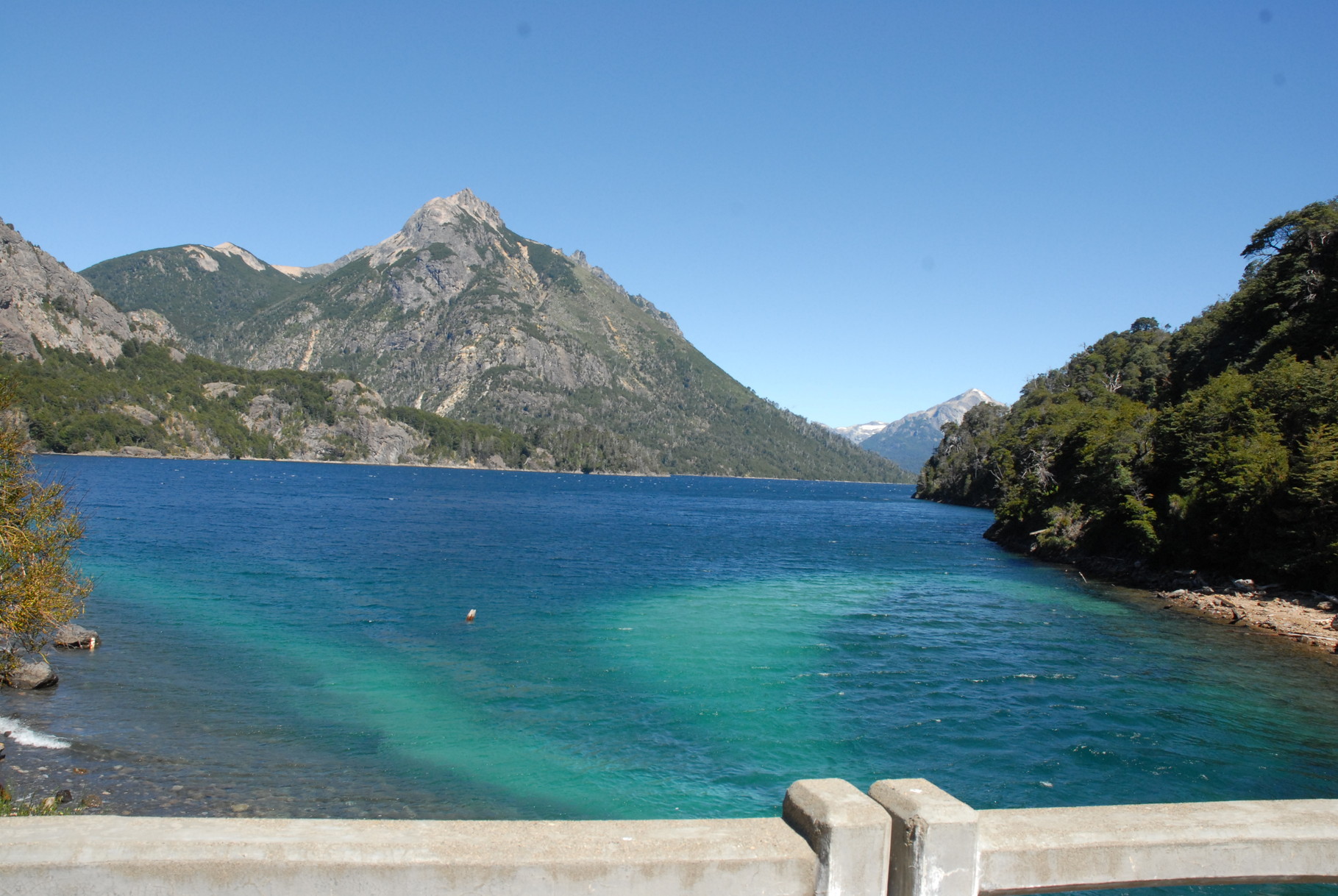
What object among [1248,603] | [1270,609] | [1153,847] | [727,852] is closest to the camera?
[727,852]

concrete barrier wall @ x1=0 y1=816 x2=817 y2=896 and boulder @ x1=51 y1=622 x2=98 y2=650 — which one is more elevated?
concrete barrier wall @ x1=0 y1=816 x2=817 y2=896

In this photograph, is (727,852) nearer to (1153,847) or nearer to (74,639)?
(1153,847)

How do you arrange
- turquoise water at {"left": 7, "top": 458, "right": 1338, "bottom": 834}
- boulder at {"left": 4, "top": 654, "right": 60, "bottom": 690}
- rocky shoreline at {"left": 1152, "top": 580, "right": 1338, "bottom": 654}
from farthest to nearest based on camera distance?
rocky shoreline at {"left": 1152, "top": 580, "right": 1338, "bottom": 654}
boulder at {"left": 4, "top": 654, "right": 60, "bottom": 690}
turquoise water at {"left": 7, "top": 458, "right": 1338, "bottom": 834}

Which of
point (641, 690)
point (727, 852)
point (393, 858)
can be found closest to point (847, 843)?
point (727, 852)

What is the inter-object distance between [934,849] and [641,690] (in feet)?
70.5

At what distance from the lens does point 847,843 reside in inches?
176

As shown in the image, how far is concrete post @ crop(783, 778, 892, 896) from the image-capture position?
445 centimetres

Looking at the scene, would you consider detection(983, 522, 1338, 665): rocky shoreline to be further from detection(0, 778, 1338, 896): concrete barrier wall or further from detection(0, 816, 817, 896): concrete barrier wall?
detection(0, 816, 817, 896): concrete barrier wall

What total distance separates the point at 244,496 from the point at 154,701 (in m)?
94.5

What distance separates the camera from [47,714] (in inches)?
802

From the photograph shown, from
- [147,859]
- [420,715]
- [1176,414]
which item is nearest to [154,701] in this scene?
[420,715]

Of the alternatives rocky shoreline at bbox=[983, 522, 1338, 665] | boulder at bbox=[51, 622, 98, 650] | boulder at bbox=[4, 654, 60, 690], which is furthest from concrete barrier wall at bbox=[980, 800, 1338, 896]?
rocky shoreline at bbox=[983, 522, 1338, 665]

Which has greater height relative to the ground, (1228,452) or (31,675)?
(1228,452)

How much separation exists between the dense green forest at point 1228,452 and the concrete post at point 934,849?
4482 centimetres
